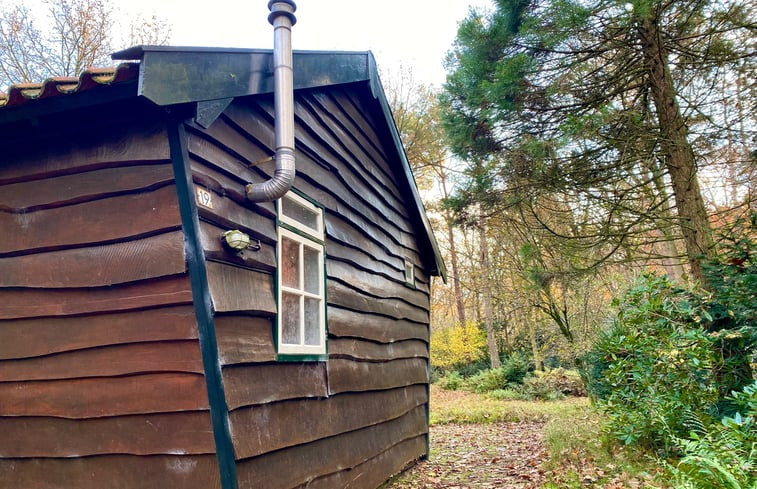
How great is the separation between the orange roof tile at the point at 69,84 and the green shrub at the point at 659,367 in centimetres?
536

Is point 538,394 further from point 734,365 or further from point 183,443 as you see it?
point 183,443

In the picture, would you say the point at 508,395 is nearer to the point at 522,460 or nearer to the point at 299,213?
the point at 522,460

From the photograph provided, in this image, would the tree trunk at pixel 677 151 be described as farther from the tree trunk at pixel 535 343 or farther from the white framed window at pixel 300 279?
the tree trunk at pixel 535 343

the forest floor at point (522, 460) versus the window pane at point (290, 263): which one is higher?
the window pane at point (290, 263)

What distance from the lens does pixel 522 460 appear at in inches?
272

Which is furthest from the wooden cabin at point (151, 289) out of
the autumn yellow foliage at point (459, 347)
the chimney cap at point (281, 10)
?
the autumn yellow foliage at point (459, 347)

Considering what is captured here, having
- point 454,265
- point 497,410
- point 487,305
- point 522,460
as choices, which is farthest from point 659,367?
point 454,265

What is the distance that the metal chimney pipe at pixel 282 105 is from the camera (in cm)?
326

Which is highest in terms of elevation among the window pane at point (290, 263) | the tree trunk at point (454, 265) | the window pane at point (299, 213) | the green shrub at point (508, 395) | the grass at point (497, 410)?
the tree trunk at point (454, 265)

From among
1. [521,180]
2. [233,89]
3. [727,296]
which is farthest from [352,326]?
[521,180]

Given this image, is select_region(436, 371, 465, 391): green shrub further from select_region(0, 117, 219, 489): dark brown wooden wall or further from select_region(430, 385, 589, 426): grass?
select_region(0, 117, 219, 489): dark brown wooden wall

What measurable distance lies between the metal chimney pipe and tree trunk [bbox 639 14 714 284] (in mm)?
5258

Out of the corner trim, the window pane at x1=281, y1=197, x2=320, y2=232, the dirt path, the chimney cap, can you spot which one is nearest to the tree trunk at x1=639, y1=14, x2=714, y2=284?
the dirt path

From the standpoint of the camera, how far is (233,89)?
126 inches
